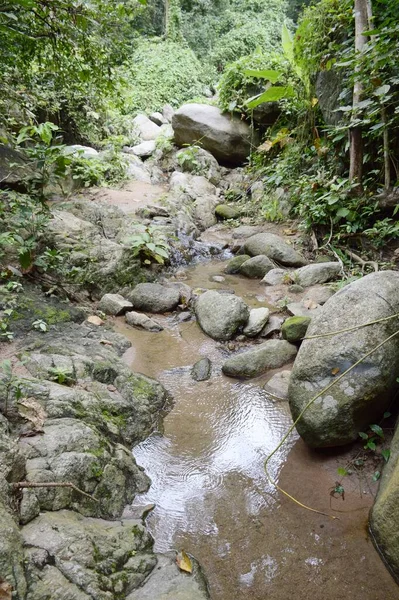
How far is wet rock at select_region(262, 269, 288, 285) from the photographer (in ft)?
21.2

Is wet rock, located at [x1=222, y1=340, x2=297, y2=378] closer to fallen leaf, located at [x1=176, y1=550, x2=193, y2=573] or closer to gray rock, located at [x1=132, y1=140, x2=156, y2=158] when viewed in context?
fallen leaf, located at [x1=176, y1=550, x2=193, y2=573]

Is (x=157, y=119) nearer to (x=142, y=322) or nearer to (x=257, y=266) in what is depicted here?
(x=257, y=266)

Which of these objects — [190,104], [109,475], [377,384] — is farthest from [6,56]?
[190,104]

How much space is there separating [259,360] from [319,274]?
2377 mm

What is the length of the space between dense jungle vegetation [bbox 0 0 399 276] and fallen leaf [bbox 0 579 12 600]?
3.23 meters

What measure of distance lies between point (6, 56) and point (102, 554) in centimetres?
450

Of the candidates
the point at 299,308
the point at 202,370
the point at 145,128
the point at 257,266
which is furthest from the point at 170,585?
the point at 145,128

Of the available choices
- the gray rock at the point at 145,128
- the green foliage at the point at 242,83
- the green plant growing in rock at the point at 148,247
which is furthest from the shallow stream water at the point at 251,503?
the gray rock at the point at 145,128

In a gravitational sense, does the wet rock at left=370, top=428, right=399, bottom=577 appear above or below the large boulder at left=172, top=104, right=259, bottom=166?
below

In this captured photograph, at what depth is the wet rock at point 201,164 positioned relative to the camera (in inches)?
444

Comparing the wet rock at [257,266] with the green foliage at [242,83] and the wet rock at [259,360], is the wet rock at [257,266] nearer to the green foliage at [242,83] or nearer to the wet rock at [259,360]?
the wet rock at [259,360]

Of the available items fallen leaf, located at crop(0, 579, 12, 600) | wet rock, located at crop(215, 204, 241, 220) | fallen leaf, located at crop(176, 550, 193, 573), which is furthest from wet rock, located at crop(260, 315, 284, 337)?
wet rock, located at crop(215, 204, 241, 220)

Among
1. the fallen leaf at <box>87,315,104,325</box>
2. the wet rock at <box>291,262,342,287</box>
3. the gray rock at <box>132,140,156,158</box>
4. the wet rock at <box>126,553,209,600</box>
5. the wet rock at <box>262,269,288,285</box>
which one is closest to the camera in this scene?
the wet rock at <box>126,553,209,600</box>

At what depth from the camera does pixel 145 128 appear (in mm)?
14391
